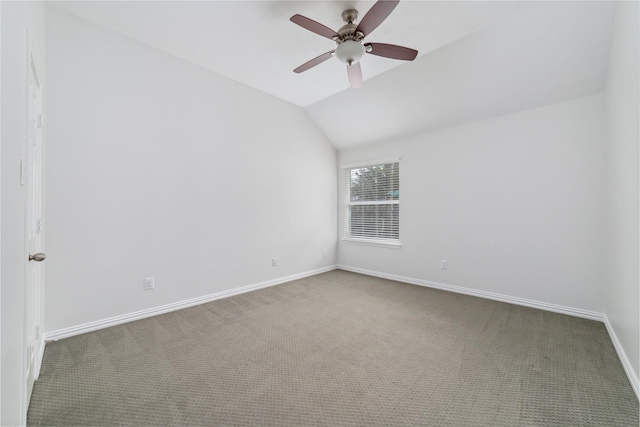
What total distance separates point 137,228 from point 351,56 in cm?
262

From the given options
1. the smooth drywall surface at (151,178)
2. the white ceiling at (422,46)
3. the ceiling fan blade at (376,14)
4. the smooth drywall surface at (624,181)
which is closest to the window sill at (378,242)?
the smooth drywall surface at (151,178)

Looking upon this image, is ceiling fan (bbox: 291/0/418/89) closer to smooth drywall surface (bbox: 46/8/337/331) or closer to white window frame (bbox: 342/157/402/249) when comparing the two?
smooth drywall surface (bbox: 46/8/337/331)

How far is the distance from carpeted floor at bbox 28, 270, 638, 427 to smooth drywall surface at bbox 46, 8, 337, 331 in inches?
19.0

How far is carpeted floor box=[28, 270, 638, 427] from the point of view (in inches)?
56.8

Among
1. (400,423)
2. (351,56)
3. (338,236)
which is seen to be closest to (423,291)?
(338,236)

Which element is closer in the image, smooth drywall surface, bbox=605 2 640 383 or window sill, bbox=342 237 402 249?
smooth drywall surface, bbox=605 2 640 383

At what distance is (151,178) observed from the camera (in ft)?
9.09

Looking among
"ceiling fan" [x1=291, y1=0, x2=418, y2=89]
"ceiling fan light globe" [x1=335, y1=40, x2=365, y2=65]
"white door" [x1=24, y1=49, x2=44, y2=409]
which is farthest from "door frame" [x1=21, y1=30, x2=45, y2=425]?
"ceiling fan light globe" [x1=335, y1=40, x2=365, y2=65]

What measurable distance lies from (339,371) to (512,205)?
2.83 m

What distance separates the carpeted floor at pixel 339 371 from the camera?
56.8 inches

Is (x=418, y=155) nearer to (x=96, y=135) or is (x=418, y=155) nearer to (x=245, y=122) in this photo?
(x=245, y=122)

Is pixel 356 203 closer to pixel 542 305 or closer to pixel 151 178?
pixel 542 305

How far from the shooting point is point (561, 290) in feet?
9.39

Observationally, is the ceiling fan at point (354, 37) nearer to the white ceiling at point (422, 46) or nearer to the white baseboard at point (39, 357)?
the white ceiling at point (422, 46)
